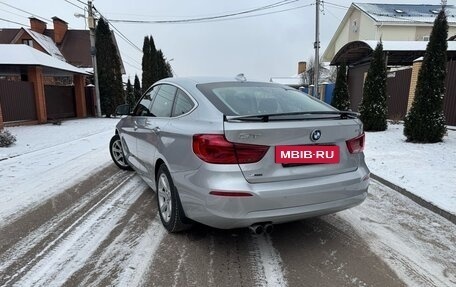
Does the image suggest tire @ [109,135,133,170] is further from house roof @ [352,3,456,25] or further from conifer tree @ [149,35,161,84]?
house roof @ [352,3,456,25]

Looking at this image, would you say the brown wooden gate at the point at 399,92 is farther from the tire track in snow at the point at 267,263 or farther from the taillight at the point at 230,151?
the taillight at the point at 230,151

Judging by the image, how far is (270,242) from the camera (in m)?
3.47

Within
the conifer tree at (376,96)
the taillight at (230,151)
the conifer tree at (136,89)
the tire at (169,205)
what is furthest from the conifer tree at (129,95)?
the taillight at (230,151)

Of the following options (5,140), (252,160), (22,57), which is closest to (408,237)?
(252,160)

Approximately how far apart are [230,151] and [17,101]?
15708mm

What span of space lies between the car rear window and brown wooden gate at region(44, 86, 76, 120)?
54.3ft

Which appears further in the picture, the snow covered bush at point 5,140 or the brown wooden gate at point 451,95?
the brown wooden gate at point 451,95

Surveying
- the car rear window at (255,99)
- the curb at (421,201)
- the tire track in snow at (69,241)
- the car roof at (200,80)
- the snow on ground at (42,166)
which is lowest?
the snow on ground at (42,166)

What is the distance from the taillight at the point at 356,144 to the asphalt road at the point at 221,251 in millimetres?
938

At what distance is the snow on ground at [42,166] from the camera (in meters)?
4.88

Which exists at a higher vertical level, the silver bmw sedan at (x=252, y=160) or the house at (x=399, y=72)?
the house at (x=399, y=72)

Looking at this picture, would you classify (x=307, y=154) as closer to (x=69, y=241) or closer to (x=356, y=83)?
(x=69, y=241)

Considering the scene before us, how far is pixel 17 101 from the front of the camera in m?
15.3

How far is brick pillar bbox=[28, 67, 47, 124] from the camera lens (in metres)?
16.0
